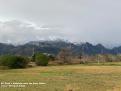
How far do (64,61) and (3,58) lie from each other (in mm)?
49848

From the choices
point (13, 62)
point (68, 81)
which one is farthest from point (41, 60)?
point (68, 81)

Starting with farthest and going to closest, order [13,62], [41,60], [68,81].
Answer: [41,60], [13,62], [68,81]

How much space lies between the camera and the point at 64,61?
474ft

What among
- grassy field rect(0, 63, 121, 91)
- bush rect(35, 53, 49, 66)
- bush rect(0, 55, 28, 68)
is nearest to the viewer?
grassy field rect(0, 63, 121, 91)

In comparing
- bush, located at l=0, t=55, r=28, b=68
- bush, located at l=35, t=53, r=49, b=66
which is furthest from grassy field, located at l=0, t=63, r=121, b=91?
bush, located at l=35, t=53, r=49, b=66

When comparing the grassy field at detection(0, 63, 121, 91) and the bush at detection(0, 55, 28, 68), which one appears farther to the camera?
the bush at detection(0, 55, 28, 68)

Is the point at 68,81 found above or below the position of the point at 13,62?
below

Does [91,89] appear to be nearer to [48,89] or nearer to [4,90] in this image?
[48,89]

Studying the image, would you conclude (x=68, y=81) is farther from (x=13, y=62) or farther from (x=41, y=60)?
(x=41, y=60)

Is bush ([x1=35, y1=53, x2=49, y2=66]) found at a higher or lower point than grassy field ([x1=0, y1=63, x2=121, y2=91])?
higher

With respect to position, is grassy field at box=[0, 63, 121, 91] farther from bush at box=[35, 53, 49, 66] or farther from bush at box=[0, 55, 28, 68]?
bush at box=[35, 53, 49, 66]

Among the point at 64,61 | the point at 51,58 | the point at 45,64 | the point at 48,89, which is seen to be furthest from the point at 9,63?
the point at 48,89

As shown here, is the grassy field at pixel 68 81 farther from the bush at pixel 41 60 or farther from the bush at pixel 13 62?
the bush at pixel 41 60

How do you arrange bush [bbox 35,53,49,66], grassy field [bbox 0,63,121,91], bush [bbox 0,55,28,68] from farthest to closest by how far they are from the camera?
bush [bbox 35,53,49,66]
bush [bbox 0,55,28,68]
grassy field [bbox 0,63,121,91]
